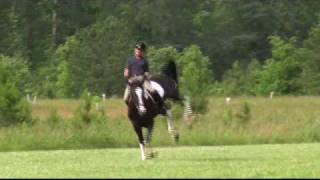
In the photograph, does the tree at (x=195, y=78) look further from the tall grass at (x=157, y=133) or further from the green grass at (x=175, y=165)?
the green grass at (x=175, y=165)

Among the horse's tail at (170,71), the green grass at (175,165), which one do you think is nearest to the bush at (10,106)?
the green grass at (175,165)

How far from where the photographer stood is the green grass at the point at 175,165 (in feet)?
44.5

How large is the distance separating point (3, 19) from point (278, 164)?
68.0m

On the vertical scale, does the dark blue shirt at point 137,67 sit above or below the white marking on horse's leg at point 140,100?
above

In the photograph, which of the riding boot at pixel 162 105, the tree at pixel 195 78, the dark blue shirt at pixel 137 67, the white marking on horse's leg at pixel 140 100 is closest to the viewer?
the white marking on horse's leg at pixel 140 100

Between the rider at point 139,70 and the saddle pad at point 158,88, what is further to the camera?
the saddle pad at point 158,88

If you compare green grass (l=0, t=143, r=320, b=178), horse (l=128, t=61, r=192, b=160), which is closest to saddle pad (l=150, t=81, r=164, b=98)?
horse (l=128, t=61, r=192, b=160)

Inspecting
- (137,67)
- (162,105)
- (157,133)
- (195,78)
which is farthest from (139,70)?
(195,78)

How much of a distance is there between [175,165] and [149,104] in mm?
2219

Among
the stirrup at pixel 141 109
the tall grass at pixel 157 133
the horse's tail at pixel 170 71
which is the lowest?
the tall grass at pixel 157 133

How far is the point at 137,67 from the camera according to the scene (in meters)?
17.7

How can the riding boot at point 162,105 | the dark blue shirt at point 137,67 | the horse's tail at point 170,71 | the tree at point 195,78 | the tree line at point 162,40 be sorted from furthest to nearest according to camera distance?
the tree line at point 162,40
the tree at point 195,78
the horse's tail at point 170,71
the riding boot at point 162,105
the dark blue shirt at point 137,67

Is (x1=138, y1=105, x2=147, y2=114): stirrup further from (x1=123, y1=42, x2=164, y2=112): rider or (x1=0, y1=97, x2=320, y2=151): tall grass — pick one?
(x1=0, y1=97, x2=320, y2=151): tall grass

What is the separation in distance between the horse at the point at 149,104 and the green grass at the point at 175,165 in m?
0.53
